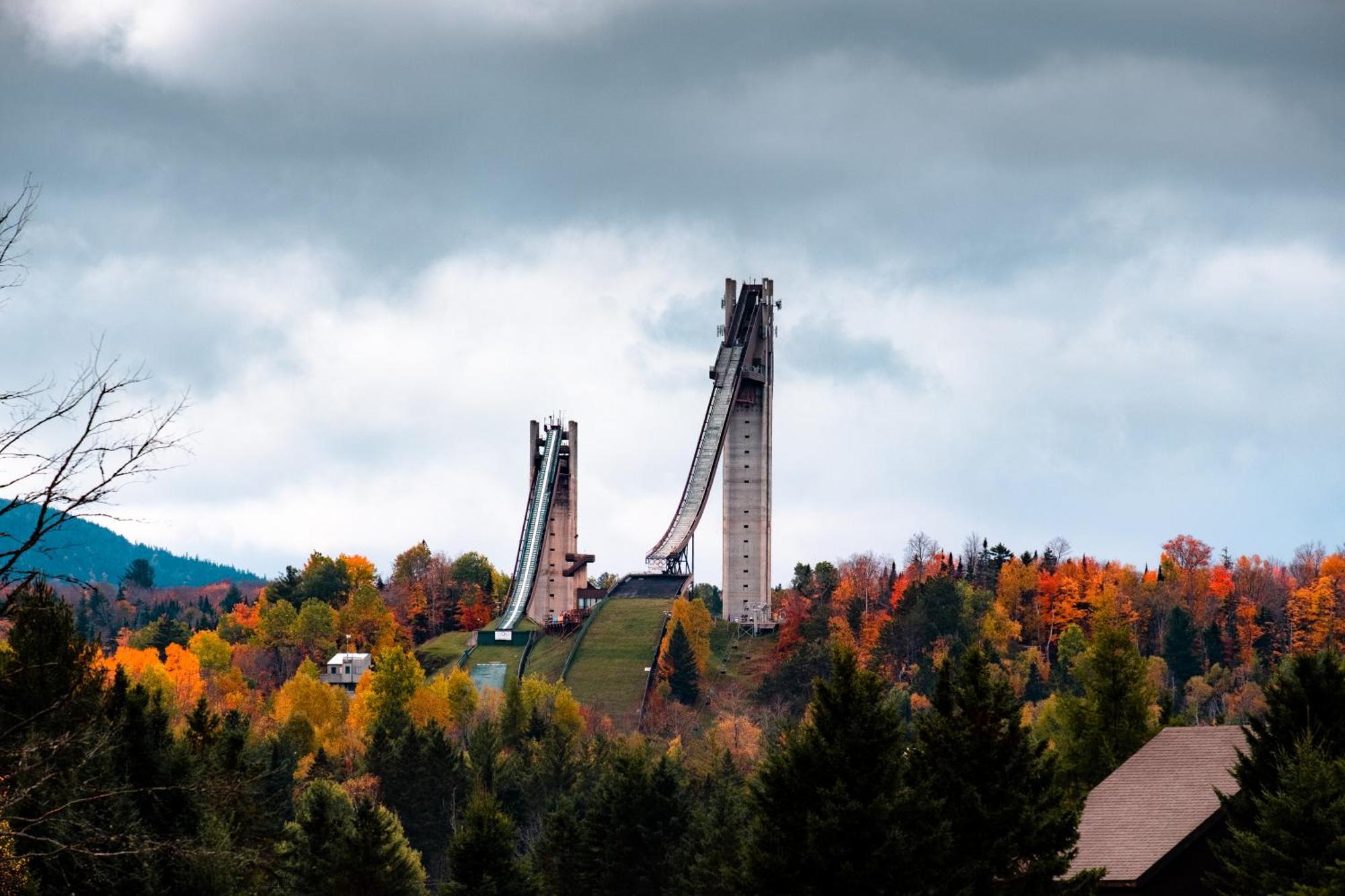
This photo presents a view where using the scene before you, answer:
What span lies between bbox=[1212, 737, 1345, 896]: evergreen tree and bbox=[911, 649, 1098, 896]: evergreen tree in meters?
2.88

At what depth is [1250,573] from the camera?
575 ft

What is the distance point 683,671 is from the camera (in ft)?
457

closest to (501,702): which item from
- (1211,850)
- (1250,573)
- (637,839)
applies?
(637,839)

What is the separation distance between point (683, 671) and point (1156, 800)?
102m

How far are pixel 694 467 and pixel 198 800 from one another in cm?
11502

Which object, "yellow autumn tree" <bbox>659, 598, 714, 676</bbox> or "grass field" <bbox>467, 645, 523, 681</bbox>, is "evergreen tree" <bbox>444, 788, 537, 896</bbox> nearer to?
"yellow autumn tree" <bbox>659, 598, 714, 676</bbox>

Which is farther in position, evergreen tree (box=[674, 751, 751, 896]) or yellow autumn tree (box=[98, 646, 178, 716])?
yellow autumn tree (box=[98, 646, 178, 716])

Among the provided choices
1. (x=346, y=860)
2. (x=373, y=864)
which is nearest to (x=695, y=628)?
(x=373, y=864)

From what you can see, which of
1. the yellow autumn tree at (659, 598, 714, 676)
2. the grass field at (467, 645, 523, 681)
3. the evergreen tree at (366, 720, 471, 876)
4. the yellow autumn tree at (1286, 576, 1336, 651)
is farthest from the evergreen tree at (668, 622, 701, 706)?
the yellow autumn tree at (1286, 576, 1336, 651)

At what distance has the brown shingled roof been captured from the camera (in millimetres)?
36594

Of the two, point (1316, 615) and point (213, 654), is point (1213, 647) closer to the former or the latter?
point (1316, 615)

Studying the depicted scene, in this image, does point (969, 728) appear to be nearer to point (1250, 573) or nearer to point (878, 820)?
point (878, 820)

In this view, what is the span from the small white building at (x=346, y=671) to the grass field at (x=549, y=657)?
16.5 m

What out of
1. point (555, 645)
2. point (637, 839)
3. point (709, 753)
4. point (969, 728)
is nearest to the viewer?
point (969, 728)
